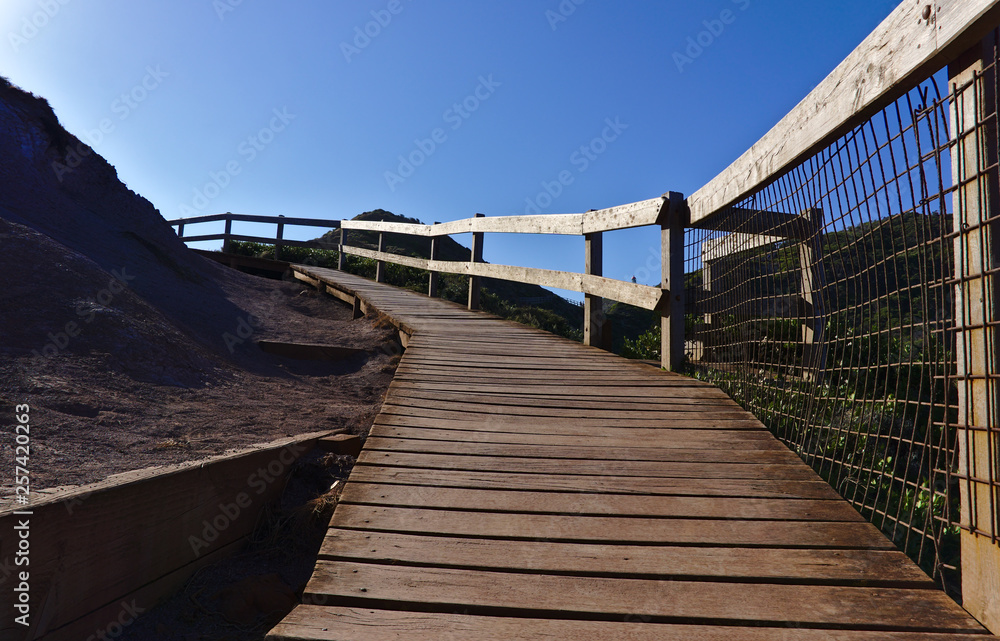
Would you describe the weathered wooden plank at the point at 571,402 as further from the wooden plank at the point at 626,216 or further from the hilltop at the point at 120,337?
the wooden plank at the point at 626,216

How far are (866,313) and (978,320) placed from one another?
1312 millimetres

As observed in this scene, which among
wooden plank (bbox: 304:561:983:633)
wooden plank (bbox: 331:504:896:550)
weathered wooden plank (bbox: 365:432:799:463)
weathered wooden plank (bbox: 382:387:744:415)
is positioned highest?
weathered wooden plank (bbox: 382:387:744:415)

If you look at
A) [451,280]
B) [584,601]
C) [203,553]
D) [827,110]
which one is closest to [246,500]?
[203,553]

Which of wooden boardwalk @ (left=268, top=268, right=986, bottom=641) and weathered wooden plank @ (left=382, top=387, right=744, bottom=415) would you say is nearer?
wooden boardwalk @ (left=268, top=268, right=986, bottom=641)

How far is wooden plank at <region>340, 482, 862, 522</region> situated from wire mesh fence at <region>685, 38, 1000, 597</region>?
258 mm

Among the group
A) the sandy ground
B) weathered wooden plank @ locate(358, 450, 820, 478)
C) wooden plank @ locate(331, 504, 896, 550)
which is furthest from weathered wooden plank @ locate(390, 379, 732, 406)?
wooden plank @ locate(331, 504, 896, 550)

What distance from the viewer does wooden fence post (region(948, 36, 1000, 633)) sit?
1.67m

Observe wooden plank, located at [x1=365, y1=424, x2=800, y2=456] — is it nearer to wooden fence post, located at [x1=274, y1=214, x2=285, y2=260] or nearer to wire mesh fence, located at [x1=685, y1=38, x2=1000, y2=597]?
wire mesh fence, located at [x1=685, y1=38, x2=1000, y2=597]

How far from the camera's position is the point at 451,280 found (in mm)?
13484

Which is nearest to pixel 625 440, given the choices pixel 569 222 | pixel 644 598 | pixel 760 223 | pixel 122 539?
pixel 644 598

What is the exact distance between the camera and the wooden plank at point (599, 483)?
2416 mm

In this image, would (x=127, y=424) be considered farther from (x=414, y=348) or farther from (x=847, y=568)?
(x=847, y=568)

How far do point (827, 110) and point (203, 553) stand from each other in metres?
3.31

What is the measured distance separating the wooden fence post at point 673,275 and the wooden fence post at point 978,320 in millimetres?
2411
